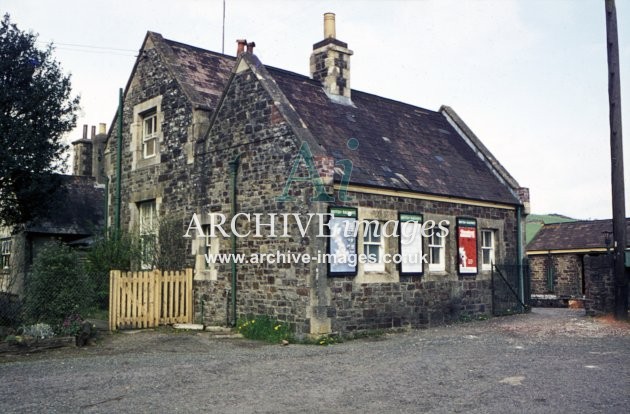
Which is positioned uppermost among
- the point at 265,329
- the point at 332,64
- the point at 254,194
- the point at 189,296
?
the point at 332,64

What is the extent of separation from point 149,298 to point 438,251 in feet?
25.7

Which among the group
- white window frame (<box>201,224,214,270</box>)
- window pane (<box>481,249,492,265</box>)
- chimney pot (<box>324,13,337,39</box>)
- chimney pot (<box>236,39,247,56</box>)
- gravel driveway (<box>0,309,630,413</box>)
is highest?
chimney pot (<box>324,13,337,39</box>)

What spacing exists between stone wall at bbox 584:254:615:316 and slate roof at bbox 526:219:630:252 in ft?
36.2

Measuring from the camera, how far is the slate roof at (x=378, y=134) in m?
15.8

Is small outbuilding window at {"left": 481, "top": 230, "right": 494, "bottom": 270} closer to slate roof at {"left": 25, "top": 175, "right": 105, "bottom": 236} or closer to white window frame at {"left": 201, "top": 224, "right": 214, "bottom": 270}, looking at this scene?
white window frame at {"left": 201, "top": 224, "right": 214, "bottom": 270}

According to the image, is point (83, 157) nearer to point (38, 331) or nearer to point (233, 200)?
point (233, 200)

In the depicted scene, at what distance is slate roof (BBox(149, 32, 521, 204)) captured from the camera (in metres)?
15.8

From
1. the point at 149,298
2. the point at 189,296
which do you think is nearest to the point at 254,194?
the point at 189,296

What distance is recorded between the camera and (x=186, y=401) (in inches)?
310

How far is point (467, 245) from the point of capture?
701 inches

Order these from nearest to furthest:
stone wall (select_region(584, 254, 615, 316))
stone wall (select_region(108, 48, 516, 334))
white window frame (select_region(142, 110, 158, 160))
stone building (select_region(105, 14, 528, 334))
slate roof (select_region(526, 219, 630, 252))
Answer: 1. stone wall (select_region(108, 48, 516, 334))
2. stone building (select_region(105, 14, 528, 334))
3. stone wall (select_region(584, 254, 615, 316))
4. white window frame (select_region(142, 110, 158, 160))
5. slate roof (select_region(526, 219, 630, 252))

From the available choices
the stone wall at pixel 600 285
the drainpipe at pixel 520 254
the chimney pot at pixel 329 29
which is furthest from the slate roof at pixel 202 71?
the stone wall at pixel 600 285

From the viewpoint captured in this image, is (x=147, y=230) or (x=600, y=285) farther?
(x=147, y=230)

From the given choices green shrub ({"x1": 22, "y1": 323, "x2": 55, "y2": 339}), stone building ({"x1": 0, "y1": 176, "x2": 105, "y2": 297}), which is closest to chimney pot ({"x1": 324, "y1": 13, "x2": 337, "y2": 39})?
stone building ({"x1": 0, "y1": 176, "x2": 105, "y2": 297})
